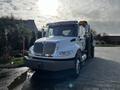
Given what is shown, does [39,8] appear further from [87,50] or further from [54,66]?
[54,66]

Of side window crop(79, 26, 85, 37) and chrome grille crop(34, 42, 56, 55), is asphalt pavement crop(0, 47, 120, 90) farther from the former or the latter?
side window crop(79, 26, 85, 37)

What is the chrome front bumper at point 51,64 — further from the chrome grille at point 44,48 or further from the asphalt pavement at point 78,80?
the asphalt pavement at point 78,80

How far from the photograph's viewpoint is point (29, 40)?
2630 cm

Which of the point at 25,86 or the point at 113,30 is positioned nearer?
the point at 25,86

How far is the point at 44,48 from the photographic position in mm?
12406

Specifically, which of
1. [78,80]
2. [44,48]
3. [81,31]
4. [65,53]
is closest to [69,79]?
[78,80]

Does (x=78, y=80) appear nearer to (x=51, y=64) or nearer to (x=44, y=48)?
(x=51, y=64)

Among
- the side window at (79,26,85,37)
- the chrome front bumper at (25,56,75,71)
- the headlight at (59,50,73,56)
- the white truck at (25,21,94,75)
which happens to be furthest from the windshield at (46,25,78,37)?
the chrome front bumper at (25,56,75,71)

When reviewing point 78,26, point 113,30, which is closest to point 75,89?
point 78,26

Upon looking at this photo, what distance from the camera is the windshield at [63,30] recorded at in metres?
13.7

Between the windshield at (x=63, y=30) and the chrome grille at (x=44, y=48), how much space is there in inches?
64.9

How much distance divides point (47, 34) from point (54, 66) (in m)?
3.34

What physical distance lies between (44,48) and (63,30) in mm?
2048

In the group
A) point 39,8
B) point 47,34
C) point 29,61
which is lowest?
point 29,61
